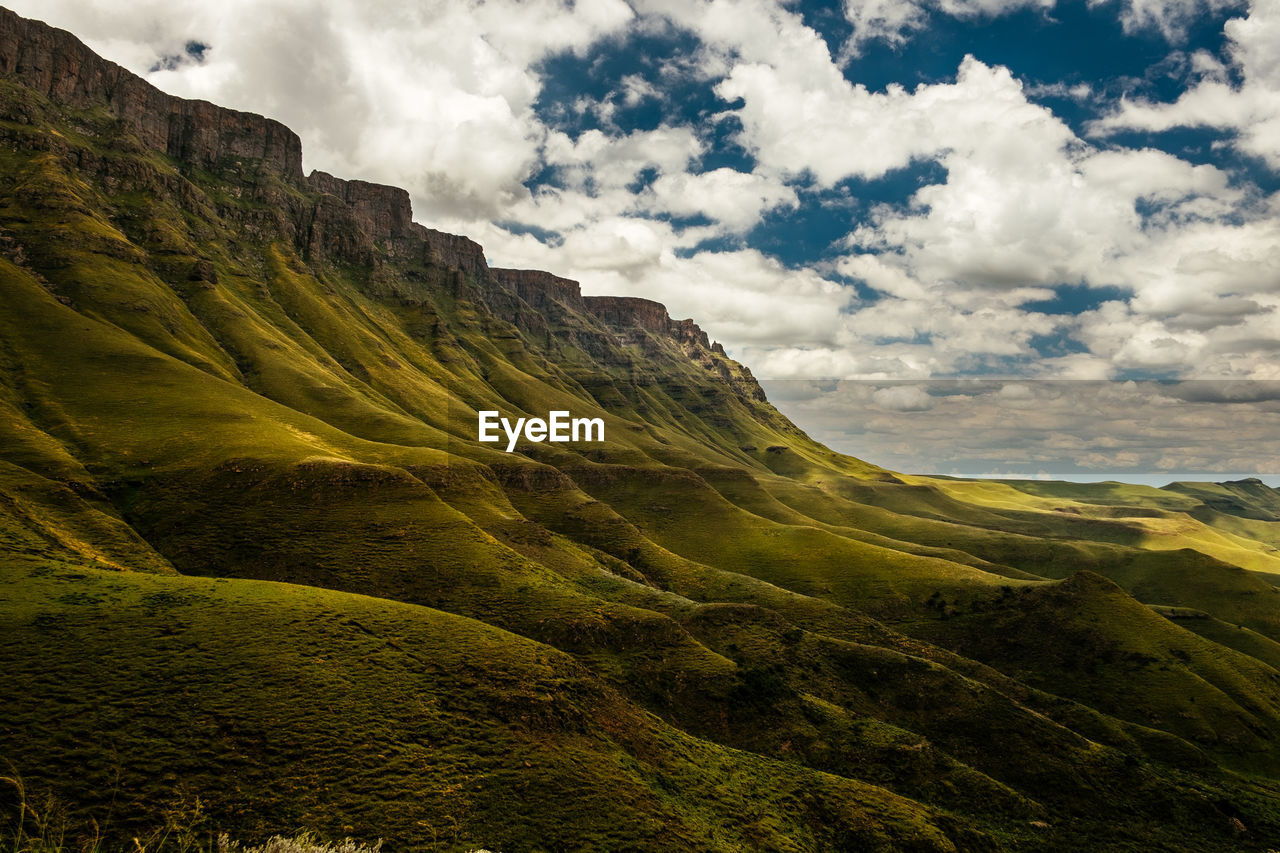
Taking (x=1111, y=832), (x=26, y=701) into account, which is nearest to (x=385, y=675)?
(x=26, y=701)

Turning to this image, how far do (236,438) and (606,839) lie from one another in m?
113

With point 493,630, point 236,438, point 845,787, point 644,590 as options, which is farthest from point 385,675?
point 236,438

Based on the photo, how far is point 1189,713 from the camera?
113m

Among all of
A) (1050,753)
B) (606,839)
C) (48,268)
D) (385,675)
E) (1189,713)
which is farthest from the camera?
(48,268)

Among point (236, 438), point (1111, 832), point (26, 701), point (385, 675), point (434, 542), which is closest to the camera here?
point (26, 701)

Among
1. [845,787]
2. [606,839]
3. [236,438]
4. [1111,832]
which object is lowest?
[1111,832]

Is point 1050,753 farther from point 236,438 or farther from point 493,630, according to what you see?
point 236,438

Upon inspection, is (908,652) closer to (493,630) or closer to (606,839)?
(493,630)

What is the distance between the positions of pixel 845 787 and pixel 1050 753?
136ft

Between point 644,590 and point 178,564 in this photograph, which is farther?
point 644,590

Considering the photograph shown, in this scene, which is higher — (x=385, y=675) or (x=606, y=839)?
(x=385, y=675)

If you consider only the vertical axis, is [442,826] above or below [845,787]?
above

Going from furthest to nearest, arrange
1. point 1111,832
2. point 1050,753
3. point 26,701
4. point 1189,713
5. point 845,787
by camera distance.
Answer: point 1189,713
point 1050,753
point 1111,832
point 845,787
point 26,701

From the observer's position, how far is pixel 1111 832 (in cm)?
Answer: 7294
